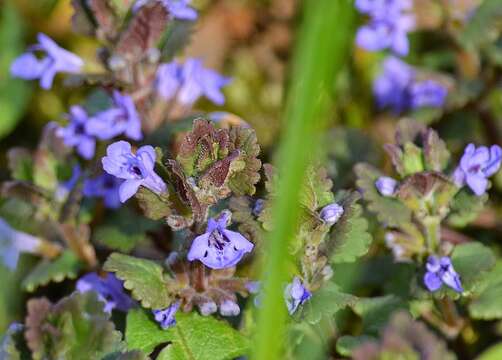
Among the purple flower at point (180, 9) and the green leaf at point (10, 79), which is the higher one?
the purple flower at point (180, 9)

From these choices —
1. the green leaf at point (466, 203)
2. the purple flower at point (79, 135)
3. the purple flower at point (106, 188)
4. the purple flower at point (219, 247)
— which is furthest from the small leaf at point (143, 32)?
A: the green leaf at point (466, 203)

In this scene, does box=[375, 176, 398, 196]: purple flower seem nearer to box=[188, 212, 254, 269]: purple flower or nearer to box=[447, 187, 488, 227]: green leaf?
box=[447, 187, 488, 227]: green leaf

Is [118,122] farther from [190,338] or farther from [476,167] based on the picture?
[476,167]

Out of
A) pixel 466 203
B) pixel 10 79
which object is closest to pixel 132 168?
pixel 466 203

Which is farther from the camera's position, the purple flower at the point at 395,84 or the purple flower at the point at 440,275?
the purple flower at the point at 395,84

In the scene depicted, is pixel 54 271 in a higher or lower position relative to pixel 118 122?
lower

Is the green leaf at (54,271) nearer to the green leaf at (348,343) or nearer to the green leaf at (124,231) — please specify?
the green leaf at (124,231)

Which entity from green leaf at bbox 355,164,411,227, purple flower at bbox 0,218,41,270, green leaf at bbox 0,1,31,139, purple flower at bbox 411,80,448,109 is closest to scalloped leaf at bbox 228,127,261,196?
green leaf at bbox 355,164,411,227
